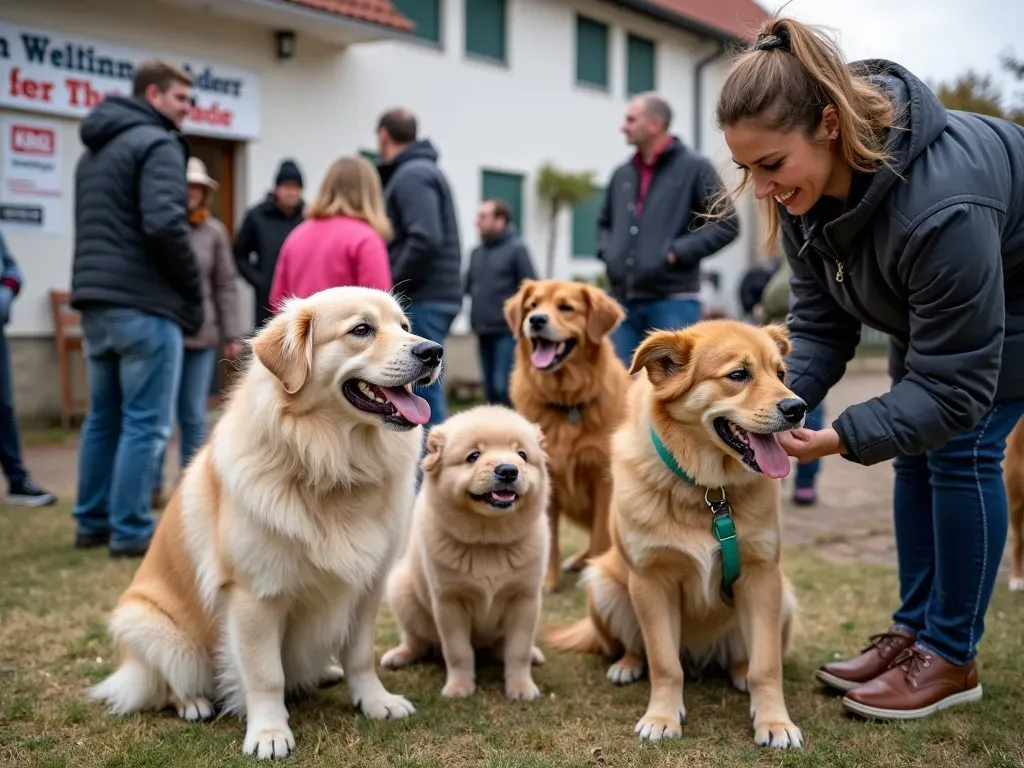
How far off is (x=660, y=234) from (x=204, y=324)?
315 cm

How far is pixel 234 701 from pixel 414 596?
87cm

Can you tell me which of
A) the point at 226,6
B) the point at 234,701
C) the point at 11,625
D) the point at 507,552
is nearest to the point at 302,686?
the point at 234,701

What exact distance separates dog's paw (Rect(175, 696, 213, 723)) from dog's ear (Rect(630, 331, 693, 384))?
1.87m

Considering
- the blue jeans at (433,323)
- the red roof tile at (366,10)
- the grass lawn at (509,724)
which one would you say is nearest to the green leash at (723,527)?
the grass lawn at (509,724)

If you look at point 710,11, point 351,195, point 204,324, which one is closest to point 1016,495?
point 351,195

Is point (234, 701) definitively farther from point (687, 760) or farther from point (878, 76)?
point (878, 76)

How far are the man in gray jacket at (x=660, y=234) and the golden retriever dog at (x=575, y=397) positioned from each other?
848mm

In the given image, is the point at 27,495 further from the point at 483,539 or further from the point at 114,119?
the point at 483,539

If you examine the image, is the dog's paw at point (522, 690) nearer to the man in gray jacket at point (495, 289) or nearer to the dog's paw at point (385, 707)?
the dog's paw at point (385, 707)

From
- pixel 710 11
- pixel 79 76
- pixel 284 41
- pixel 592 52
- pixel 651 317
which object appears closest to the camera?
pixel 651 317

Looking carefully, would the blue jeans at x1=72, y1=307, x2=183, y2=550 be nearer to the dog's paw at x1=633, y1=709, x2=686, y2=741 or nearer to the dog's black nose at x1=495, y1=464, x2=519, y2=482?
the dog's black nose at x1=495, y1=464, x2=519, y2=482

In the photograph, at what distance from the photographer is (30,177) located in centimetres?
963

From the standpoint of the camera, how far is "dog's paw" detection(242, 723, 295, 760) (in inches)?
113

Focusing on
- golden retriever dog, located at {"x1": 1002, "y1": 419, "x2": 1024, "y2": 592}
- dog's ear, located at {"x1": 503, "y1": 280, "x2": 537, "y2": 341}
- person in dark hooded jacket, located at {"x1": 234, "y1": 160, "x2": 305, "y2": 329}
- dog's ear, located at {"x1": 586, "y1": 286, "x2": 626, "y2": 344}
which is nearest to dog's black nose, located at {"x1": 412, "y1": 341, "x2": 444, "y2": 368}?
dog's ear, located at {"x1": 586, "y1": 286, "x2": 626, "y2": 344}
